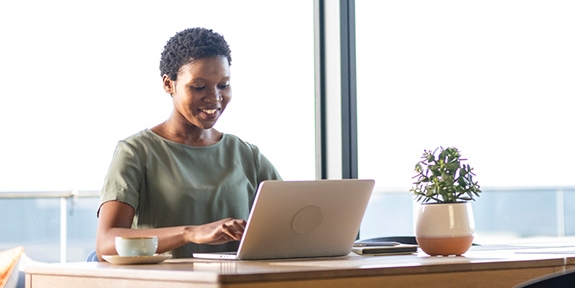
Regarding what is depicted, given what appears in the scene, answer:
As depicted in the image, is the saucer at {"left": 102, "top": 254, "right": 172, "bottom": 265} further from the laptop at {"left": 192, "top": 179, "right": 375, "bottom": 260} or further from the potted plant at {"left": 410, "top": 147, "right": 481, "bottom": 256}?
the potted plant at {"left": 410, "top": 147, "right": 481, "bottom": 256}

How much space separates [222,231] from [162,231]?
0.28 m

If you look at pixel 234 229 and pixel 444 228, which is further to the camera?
pixel 444 228

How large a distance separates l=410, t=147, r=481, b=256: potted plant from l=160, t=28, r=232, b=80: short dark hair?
77cm

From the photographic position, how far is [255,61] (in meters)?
4.93

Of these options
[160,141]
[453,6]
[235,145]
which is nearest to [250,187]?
[235,145]

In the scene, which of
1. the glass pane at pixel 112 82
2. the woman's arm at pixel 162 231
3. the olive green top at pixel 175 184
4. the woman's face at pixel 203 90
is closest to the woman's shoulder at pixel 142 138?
the olive green top at pixel 175 184

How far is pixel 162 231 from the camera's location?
2496 mm

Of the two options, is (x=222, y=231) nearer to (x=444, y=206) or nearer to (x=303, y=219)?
(x=303, y=219)

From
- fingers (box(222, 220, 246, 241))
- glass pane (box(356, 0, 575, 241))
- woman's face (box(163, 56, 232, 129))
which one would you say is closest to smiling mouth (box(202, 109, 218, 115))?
woman's face (box(163, 56, 232, 129))

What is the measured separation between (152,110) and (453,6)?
1.77 meters

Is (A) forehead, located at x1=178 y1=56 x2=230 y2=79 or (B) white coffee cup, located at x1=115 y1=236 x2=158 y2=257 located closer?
(B) white coffee cup, located at x1=115 y1=236 x2=158 y2=257

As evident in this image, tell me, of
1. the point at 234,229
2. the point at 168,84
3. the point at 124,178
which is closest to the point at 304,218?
the point at 234,229

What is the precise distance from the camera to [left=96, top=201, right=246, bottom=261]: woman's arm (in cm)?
228

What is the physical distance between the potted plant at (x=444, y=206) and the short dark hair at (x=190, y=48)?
2.52 ft
